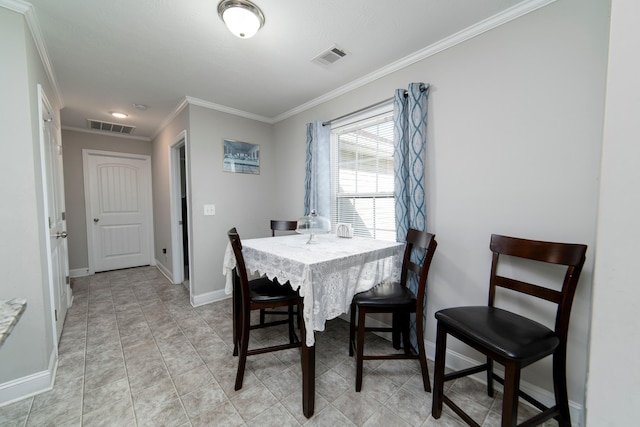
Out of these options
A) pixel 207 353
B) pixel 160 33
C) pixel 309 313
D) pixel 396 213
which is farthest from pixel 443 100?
pixel 207 353

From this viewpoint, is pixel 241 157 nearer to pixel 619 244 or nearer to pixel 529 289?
pixel 529 289

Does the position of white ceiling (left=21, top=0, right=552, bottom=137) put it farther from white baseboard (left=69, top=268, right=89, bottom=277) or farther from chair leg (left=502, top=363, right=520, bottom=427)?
white baseboard (left=69, top=268, right=89, bottom=277)

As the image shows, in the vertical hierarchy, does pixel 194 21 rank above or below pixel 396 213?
above

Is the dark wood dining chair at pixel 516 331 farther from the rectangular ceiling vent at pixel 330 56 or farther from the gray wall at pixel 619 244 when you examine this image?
the rectangular ceiling vent at pixel 330 56

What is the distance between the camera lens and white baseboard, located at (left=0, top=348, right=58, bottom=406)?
155 cm

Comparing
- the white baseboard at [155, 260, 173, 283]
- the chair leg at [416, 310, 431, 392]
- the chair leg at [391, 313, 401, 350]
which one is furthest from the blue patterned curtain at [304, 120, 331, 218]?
the white baseboard at [155, 260, 173, 283]

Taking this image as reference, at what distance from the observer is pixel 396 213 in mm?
2117

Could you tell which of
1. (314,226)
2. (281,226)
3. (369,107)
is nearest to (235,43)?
(369,107)

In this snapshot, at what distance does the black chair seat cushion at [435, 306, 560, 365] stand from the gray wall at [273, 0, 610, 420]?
14.5 inches

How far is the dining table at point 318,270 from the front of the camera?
1.45 metres

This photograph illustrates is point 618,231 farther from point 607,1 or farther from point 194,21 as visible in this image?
point 194,21

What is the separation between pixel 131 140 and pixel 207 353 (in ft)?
14.1


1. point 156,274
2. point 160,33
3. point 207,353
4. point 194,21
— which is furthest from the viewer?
point 156,274

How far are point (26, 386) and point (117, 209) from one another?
3578 mm
